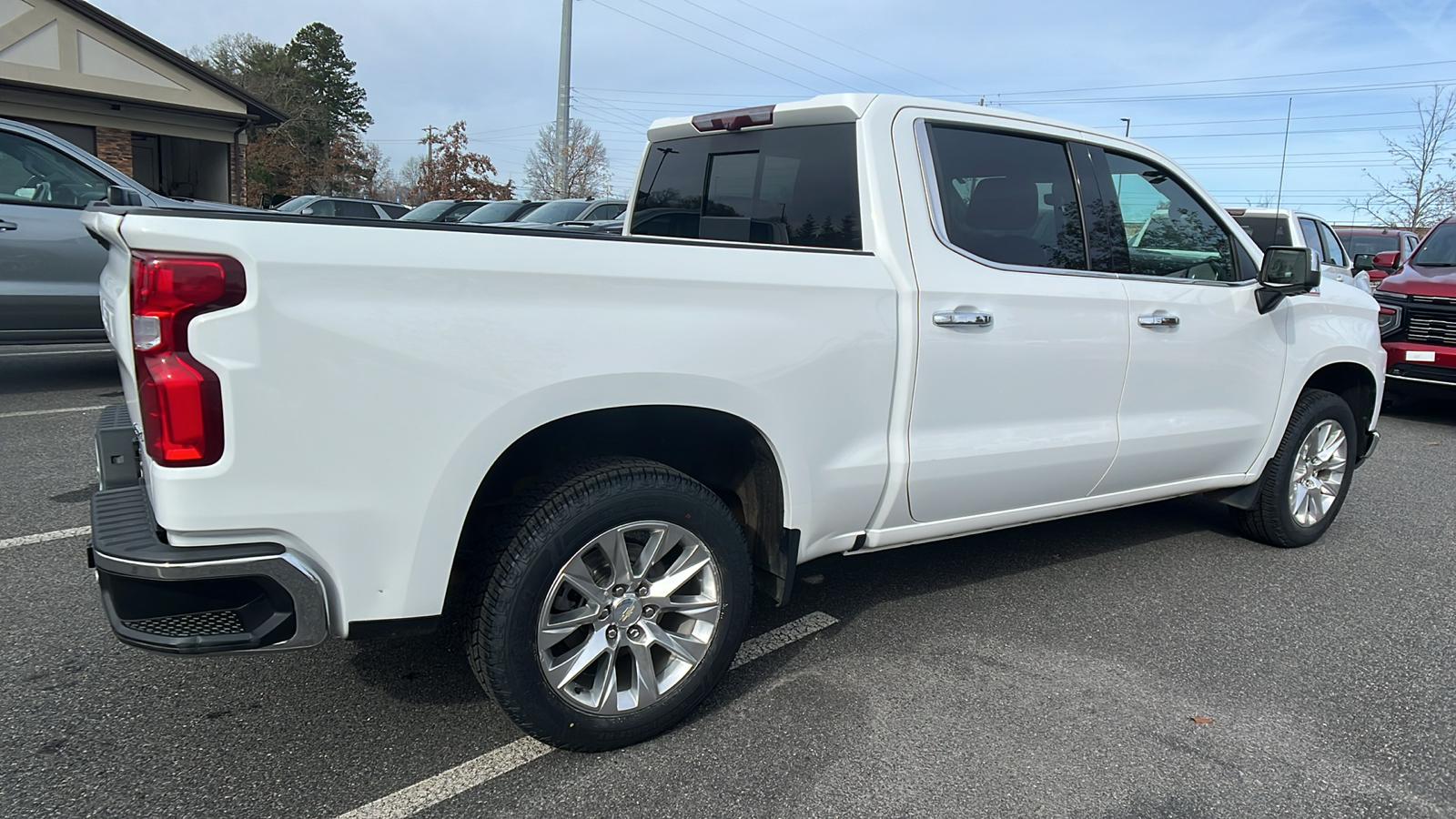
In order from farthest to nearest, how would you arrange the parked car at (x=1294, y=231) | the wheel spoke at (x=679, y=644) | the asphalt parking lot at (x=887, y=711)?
the parked car at (x=1294, y=231)
the wheel spoke at (x=679, y=644)
the asphalt parking lot at (x=887, y=711)

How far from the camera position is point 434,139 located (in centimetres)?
4025

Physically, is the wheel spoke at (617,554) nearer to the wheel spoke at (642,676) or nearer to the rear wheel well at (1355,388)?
the wheel spoke at (642,676)

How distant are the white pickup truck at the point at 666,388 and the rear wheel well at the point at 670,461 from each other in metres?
0.01

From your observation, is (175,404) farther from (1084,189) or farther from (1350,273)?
(1350,273)

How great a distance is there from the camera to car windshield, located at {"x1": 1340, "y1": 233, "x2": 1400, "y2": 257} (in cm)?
1573

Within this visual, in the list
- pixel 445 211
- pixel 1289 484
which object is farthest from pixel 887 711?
pixel 445 211

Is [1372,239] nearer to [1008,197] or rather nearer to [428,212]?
[1008,197]

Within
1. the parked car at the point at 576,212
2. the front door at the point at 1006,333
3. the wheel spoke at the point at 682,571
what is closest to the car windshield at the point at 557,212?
the parked car at the point at 576,212

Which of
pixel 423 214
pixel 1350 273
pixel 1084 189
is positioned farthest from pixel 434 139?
pixel 1084 189

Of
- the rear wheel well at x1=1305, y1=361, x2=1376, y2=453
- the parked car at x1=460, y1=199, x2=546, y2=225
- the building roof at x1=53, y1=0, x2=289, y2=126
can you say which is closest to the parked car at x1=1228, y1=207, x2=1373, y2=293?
the rear wheel well at x1=1305, y1=361, x2=1376, y2=453

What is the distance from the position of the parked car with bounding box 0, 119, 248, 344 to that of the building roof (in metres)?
15.6

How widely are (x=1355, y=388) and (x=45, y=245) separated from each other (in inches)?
338

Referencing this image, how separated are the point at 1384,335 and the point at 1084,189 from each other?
271 inches

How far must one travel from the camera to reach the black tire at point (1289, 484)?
Result: 15.3 ft
